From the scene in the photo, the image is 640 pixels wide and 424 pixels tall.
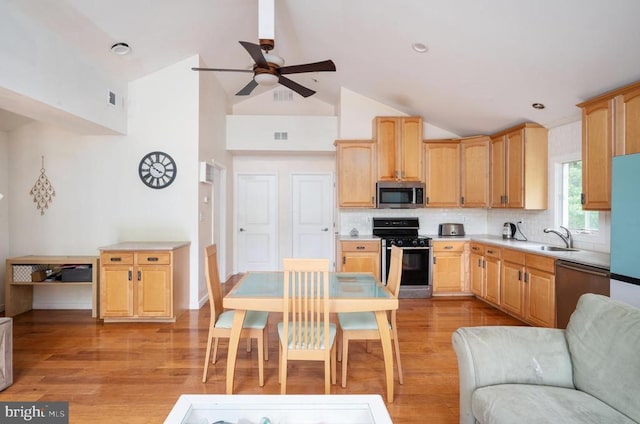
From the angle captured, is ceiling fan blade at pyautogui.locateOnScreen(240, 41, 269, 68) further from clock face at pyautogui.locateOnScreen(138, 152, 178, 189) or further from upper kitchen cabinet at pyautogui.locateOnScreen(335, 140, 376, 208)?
upper kitchen cabinet at pyautogui.locateOnScreen(335, 140, 376, 208)

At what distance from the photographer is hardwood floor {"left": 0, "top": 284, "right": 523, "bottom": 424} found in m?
2.19

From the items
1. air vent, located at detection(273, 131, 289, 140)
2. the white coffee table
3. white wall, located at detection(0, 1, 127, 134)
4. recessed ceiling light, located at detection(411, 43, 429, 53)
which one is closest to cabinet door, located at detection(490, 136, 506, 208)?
recessed ceiling light, located at detection(411, 43, 429, 53)

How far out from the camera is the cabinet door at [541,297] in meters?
3.18

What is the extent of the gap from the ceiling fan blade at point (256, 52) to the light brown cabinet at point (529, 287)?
3185mm

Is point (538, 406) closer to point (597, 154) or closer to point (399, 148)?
point (597, 154)

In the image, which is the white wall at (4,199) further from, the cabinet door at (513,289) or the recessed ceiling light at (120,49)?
the cabinet door at (513,289)

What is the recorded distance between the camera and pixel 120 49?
3447 mm

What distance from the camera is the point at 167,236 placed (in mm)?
4203

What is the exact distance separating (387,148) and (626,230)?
309 centimetres

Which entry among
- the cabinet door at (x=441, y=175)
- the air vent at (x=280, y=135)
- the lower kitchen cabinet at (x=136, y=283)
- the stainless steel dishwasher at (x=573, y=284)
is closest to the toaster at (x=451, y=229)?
the cabinet door at (x=441, y=175)

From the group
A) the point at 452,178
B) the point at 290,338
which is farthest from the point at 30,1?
the point at 452,178

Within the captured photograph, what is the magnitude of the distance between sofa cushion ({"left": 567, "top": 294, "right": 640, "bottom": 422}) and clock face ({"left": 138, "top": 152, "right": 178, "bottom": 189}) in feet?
13.8

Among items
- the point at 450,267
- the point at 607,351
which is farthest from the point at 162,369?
the point at 450,267

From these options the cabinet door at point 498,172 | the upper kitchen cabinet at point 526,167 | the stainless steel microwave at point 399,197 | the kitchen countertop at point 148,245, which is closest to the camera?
the kitchen countertop at point 148,245
